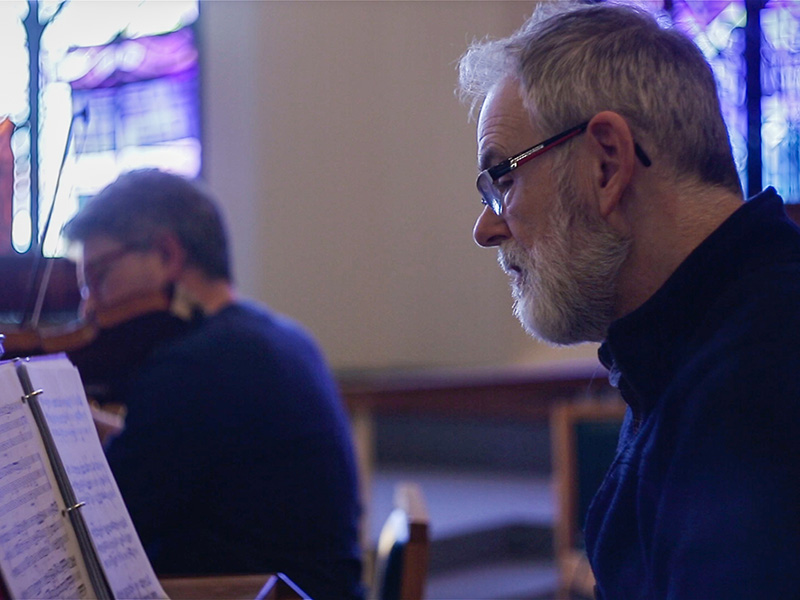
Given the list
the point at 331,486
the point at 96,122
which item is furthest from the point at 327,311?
the point at 331,486

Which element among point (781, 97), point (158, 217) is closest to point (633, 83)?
point (158, 217)

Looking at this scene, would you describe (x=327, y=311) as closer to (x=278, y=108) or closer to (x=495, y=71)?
(x=278, y=108)

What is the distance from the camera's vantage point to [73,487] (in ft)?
3.54

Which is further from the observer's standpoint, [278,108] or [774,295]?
[278,108]

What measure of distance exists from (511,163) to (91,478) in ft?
2.18

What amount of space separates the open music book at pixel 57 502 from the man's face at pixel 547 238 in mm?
591

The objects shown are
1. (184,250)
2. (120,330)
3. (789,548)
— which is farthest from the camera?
(184,250)

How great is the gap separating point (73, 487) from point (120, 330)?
1026mm

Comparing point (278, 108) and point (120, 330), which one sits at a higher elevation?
point (278, 108)

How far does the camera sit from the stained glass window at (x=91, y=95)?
121 inches

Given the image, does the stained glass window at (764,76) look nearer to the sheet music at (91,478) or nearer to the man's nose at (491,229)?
the man's nose at (491,229)

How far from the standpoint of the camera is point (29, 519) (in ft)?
3.31

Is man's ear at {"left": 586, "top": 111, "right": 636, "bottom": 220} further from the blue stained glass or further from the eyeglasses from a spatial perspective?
the blue stained glass

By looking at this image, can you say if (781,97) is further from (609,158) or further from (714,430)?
(714,430)
